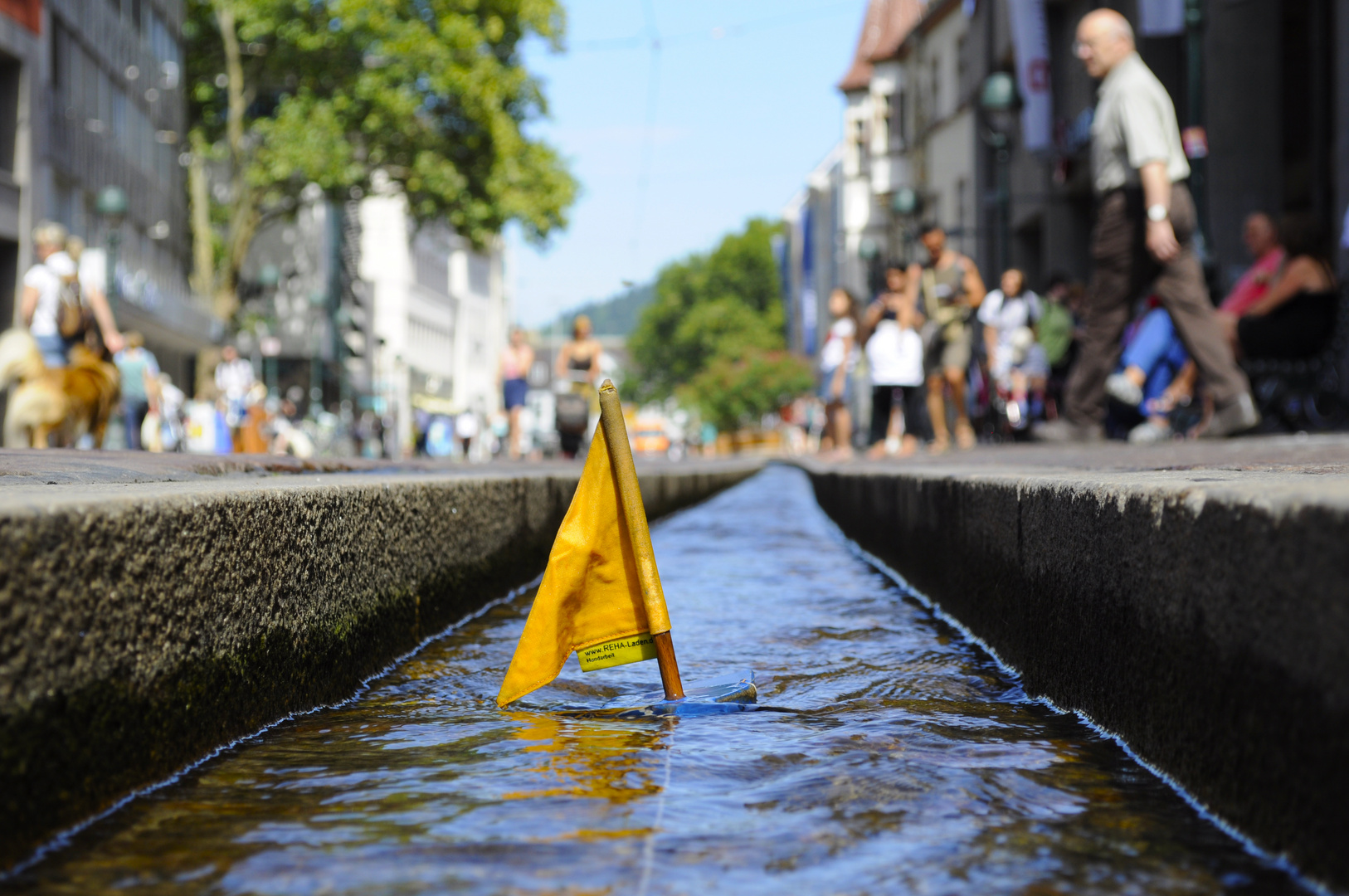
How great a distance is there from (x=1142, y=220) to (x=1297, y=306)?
6.47ft

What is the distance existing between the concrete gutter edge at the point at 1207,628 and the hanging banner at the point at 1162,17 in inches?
537

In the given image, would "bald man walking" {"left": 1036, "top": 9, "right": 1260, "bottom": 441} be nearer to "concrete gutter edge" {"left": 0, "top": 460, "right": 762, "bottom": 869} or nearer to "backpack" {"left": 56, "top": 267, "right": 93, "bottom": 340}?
"concrete gutter edge" {"left": 0, "top": 460, "right": 762, "bottom": 869}

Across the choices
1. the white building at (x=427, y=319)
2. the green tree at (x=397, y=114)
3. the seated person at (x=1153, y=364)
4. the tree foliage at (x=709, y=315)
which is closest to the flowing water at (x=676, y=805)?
the seated person at (x=1153, y=364)

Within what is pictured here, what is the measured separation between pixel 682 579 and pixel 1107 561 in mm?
3794

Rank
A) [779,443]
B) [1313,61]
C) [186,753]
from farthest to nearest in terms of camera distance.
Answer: [779,443] → [1313,61] → [186,753]

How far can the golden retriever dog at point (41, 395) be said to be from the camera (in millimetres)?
9656

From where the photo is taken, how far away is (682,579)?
6.70m

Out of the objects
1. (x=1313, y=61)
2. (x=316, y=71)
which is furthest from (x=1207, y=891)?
(x=316, y=71)

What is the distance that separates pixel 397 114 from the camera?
1296 inches

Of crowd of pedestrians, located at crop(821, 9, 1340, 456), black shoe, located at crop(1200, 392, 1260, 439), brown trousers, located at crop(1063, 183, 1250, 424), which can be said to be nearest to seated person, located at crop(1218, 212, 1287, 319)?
crowd of pedestrians, located at crop(821, 9, 1340, 456)

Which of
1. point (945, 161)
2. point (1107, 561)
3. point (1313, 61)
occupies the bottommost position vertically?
point (1107, 561)

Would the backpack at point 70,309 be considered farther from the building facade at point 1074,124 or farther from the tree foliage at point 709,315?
the tree foliage at point 709,315

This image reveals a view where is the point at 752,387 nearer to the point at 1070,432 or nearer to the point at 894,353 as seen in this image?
the point at 894,353

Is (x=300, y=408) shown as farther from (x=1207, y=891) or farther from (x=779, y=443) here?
(x=1207, y=891)
